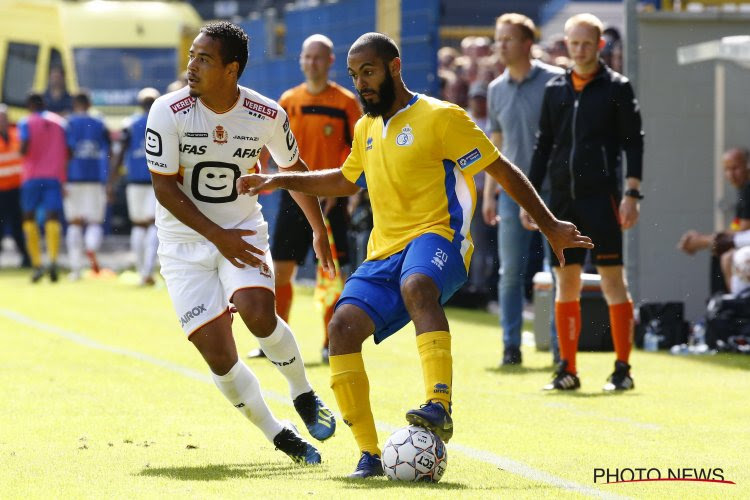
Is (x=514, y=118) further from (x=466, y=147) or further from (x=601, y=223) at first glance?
(x=466, y=147)

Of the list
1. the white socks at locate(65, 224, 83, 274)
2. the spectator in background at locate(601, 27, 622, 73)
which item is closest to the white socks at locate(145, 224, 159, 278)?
the white socks at locate(65, 224, 83, 274)

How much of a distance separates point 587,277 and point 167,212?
18.1 ft

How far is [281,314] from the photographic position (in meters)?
11.3

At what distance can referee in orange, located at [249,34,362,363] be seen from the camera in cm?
1115

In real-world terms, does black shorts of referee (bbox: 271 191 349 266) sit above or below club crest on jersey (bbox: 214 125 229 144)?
below

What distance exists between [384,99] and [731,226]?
743cm

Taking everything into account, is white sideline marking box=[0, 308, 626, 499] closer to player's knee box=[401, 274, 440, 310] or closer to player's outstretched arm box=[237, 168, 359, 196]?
player's knee box=[401, 274, 440, 310]

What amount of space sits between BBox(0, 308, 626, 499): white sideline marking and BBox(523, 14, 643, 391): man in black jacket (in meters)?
2.03

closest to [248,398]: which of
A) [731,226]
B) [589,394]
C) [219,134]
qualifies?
[219,134]

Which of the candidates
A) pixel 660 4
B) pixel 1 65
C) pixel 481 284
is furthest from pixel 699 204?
pixel 1 65

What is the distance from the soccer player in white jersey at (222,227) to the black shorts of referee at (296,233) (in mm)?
3993

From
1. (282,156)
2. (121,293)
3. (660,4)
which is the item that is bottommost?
(121,293)

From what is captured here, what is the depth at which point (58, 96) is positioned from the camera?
25.0m

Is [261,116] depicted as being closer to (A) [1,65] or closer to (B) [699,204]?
(B) [699,204]
